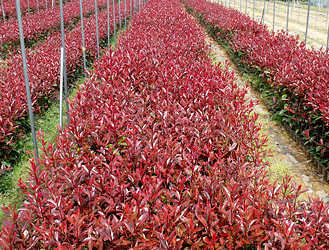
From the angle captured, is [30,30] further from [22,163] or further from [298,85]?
[298,85]

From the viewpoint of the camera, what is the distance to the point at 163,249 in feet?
4.78

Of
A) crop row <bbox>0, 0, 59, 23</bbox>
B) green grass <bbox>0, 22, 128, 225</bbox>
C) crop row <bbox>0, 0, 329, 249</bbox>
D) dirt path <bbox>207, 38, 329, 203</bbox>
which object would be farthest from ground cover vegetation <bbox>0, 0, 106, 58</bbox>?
dirt path <bbox>207, 38, 329, 203</bbox>

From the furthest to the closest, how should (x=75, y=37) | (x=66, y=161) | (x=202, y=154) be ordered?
(x=75, y=37) < (x=202, y=154) < (x=66, y=161)

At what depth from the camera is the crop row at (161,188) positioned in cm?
155

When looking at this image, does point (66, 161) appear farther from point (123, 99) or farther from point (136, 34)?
point (136, 34)

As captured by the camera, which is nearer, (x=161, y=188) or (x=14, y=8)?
(x=161, y=188)

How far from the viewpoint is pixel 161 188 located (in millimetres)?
2080

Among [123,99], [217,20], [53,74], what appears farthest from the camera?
[217,20]

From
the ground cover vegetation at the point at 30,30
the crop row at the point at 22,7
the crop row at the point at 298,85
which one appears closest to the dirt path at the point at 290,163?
the crop row at the point at 298,85

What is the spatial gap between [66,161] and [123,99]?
1.42 meters

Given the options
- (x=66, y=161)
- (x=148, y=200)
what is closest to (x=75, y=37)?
(x=66, y=161)

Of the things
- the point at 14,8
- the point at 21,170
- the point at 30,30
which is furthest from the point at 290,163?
the point at 14,8

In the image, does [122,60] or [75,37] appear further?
[75,37]

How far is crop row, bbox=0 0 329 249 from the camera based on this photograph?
155 centimetres
